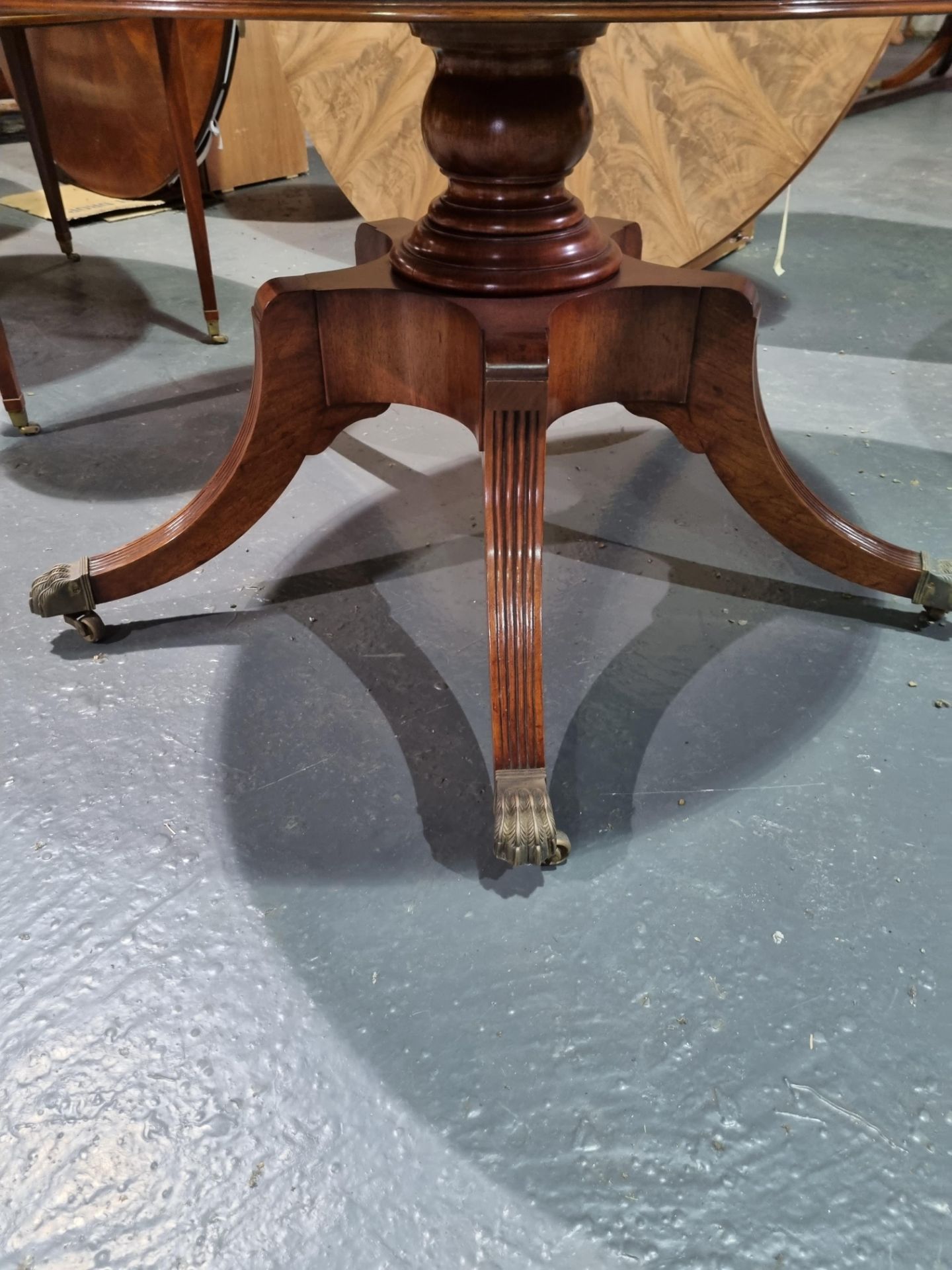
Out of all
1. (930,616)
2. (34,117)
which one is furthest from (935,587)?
(34,117)

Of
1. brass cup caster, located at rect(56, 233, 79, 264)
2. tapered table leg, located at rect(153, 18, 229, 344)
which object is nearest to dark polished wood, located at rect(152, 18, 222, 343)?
tapered table leg, located at rect(153, 18, 229, 344)

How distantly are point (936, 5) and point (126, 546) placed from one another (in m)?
0.74

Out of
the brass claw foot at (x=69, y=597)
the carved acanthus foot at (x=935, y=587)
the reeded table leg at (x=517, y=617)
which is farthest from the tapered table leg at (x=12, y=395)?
the carved acanthus foot at (x=935, y=587)

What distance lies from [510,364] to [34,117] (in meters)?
1.54

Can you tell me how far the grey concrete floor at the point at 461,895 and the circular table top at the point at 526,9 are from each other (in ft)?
1.68

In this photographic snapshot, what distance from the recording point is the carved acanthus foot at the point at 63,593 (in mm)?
894

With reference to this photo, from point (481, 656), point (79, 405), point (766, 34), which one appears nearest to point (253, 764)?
point (481, 656)

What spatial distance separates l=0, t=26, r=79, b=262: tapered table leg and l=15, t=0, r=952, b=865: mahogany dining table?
1144 millimetres

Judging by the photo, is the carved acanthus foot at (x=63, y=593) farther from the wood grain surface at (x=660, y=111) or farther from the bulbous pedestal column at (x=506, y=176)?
the wood grain surface at (x=660, y=111)

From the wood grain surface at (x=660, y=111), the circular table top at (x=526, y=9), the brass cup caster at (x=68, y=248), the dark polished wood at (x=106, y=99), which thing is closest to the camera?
the circular table top at (x=526, y=9)

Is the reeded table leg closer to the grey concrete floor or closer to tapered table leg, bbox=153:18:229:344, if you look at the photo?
the grey concrete floor

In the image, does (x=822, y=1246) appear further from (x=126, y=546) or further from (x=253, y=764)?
(x=126, y=546)

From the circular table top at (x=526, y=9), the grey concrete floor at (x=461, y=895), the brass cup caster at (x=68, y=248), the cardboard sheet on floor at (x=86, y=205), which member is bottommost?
the cardboard sheet on floor at (x=86, y=205)

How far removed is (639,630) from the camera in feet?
3.09
